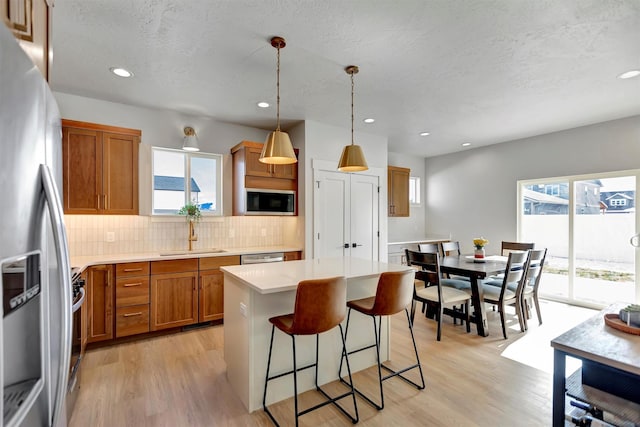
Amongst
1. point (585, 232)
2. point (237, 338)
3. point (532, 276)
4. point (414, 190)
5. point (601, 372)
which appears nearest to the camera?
point (601, 372)

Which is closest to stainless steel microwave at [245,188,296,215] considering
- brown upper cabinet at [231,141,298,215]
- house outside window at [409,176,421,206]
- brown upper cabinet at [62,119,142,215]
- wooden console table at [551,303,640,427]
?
brown upper cabinet at [231,141,298,215]

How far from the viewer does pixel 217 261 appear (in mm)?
3713

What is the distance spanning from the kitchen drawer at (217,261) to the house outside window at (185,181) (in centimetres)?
77

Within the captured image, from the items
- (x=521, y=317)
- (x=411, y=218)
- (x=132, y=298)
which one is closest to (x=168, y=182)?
(x=132, y=298)

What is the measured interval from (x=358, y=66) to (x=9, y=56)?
99.6 inches

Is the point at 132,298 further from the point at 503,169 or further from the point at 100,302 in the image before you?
the point at 503,169

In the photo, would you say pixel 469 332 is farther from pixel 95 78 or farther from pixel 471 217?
pixel 95 78

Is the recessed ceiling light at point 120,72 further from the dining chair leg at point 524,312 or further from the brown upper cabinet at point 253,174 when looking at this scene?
the dining chair leg at point 524,312

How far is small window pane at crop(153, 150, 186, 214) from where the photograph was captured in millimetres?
3854

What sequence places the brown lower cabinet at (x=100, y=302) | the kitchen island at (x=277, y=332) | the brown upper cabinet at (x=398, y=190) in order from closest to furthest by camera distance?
the kitchen island at (x=277, y=332), the brown lower cabinet at (x=100, y=302), the brown upper cabinet at (x=398, y=190)

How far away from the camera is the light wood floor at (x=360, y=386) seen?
2053 millimetres

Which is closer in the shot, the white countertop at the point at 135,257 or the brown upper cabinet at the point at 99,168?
the white countertop at the point at 135,257

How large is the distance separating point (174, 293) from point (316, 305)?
7.64 ft

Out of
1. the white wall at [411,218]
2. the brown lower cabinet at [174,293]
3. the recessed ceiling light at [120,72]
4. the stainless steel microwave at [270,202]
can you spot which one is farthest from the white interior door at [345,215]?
the recessed ceiling light at [120,72]
